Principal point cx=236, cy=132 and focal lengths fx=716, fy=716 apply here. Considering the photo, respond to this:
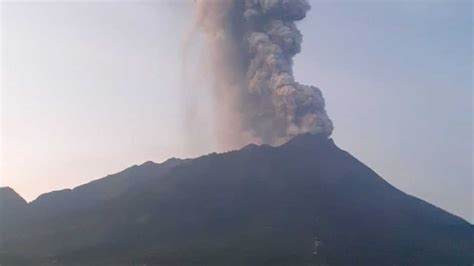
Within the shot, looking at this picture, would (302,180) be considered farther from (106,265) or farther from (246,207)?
(106,265)

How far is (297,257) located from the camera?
50250 mm

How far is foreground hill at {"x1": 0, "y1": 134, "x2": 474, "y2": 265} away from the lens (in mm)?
52531

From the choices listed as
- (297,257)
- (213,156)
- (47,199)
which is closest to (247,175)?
(213,156)

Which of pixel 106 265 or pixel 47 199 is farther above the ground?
pixel 47 199

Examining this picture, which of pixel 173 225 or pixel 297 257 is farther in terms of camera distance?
pixel 173 225

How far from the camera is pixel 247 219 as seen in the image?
59812mm

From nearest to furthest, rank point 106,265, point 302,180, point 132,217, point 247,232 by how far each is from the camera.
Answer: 1. point 106,265
2. point 247,232
3. point 132,217
4. point 302,180

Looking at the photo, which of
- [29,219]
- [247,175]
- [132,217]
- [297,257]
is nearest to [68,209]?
[29,219]

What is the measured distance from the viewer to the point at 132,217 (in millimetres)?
60500

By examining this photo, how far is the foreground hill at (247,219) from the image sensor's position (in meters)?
52.5

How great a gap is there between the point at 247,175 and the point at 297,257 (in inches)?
693

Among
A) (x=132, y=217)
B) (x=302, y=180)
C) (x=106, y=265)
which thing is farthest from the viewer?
(x=302, y=180)

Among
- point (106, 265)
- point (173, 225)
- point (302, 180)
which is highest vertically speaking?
point (302, 180)

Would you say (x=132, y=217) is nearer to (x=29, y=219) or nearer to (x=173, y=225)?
(x=173, y=225)
